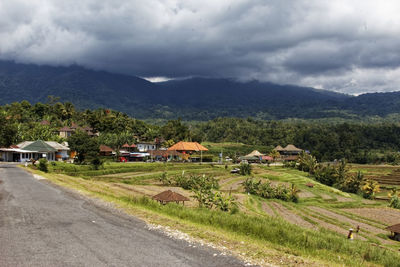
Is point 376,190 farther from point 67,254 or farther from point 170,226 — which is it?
point 67,254

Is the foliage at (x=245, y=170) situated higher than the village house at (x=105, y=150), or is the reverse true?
the village house at (x=105, y=150)

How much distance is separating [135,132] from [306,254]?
121466 millimetres

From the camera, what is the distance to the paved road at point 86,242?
993cm

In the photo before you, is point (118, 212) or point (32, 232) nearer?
point (32, 232)

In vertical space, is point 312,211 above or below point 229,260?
below

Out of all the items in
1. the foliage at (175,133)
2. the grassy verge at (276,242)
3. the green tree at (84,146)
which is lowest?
the grassy verge at (276,242)

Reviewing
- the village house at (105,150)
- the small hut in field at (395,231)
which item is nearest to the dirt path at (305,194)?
the small hut in field at (395,231)

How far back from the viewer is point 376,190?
72500 mm

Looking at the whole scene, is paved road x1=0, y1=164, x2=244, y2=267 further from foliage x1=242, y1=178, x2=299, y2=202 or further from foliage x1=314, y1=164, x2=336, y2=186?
foliage x1=314, y1=164, x2=336, y2=186

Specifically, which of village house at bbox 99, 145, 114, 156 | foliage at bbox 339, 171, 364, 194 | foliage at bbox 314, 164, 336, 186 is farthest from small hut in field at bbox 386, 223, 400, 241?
village house at bbox 99, 145, 114, 156

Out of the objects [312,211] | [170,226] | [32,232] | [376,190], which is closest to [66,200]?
[32,232]

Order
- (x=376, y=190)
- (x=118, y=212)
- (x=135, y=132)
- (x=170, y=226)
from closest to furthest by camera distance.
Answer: (x=170, y=226) < (x=118, y=212) < (x=376, y=190) < (x=135, y=132)

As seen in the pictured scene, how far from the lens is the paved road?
32.6 ft

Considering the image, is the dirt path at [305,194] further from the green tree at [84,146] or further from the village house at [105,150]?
the village house at [105,150]
